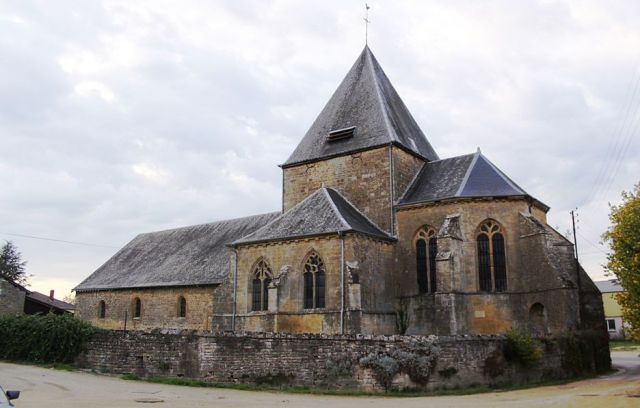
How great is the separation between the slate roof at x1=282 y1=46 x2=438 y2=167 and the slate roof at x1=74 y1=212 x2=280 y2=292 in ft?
20.7

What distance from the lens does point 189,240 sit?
128ft

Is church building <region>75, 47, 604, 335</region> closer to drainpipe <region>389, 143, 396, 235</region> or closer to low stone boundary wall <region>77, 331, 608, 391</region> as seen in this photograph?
drainpipe <region>389, 143, 396, 235</region>

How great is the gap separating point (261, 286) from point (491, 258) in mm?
10326

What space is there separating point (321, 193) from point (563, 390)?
14.8 m

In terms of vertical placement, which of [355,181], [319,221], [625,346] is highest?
[355,181]

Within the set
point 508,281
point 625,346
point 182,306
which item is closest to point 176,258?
Answer: point 182,306

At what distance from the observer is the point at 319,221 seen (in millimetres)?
25641

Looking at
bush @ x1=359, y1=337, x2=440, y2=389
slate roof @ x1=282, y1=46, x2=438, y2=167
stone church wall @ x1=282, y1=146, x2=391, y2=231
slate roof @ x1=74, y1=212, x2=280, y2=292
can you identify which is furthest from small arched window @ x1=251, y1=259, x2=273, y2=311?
bush @ x1=359, y1=337, x2=440, y2=389

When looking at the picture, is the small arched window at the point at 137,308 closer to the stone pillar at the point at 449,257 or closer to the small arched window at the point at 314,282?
the small arched window at the point at 314,282

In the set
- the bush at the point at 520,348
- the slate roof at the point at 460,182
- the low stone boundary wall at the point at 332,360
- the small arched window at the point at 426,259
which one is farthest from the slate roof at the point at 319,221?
the bush at the point at 520,348

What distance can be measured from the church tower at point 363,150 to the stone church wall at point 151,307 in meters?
7.38

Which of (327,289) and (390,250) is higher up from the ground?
(390,250)

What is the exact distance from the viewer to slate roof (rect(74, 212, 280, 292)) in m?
33.4

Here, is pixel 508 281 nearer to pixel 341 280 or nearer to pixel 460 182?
pixel 460 182
